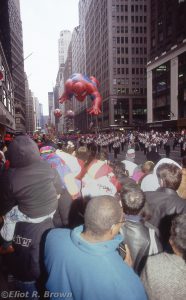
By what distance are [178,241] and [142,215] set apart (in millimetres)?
1129

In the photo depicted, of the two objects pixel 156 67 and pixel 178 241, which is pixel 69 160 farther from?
pixel 156 67

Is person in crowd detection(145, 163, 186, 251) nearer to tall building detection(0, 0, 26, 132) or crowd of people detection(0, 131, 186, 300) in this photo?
crowd of people detection(0, 131, 186, 300)

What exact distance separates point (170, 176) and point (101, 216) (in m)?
2.23

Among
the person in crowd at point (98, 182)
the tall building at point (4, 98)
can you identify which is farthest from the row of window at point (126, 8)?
the person in crowd at point (98, 182)

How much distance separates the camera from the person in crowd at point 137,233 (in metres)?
3.09

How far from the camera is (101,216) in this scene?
214 cm

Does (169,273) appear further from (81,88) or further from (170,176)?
(81,88)

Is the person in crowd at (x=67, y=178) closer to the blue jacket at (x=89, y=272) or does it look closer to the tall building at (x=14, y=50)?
the blue jacket at (x=89, y=272)

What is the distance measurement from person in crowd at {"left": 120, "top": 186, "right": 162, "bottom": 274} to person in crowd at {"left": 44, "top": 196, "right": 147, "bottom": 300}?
0.93 m

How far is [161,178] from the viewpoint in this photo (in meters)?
4.20

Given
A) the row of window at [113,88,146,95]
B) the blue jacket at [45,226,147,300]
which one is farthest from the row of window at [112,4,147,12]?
the blue jacket at [45,226,147,300]

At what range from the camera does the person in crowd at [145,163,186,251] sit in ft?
12.8

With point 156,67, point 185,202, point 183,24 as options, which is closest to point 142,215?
point 185,202

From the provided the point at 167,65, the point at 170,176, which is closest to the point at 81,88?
the point at 170,176
